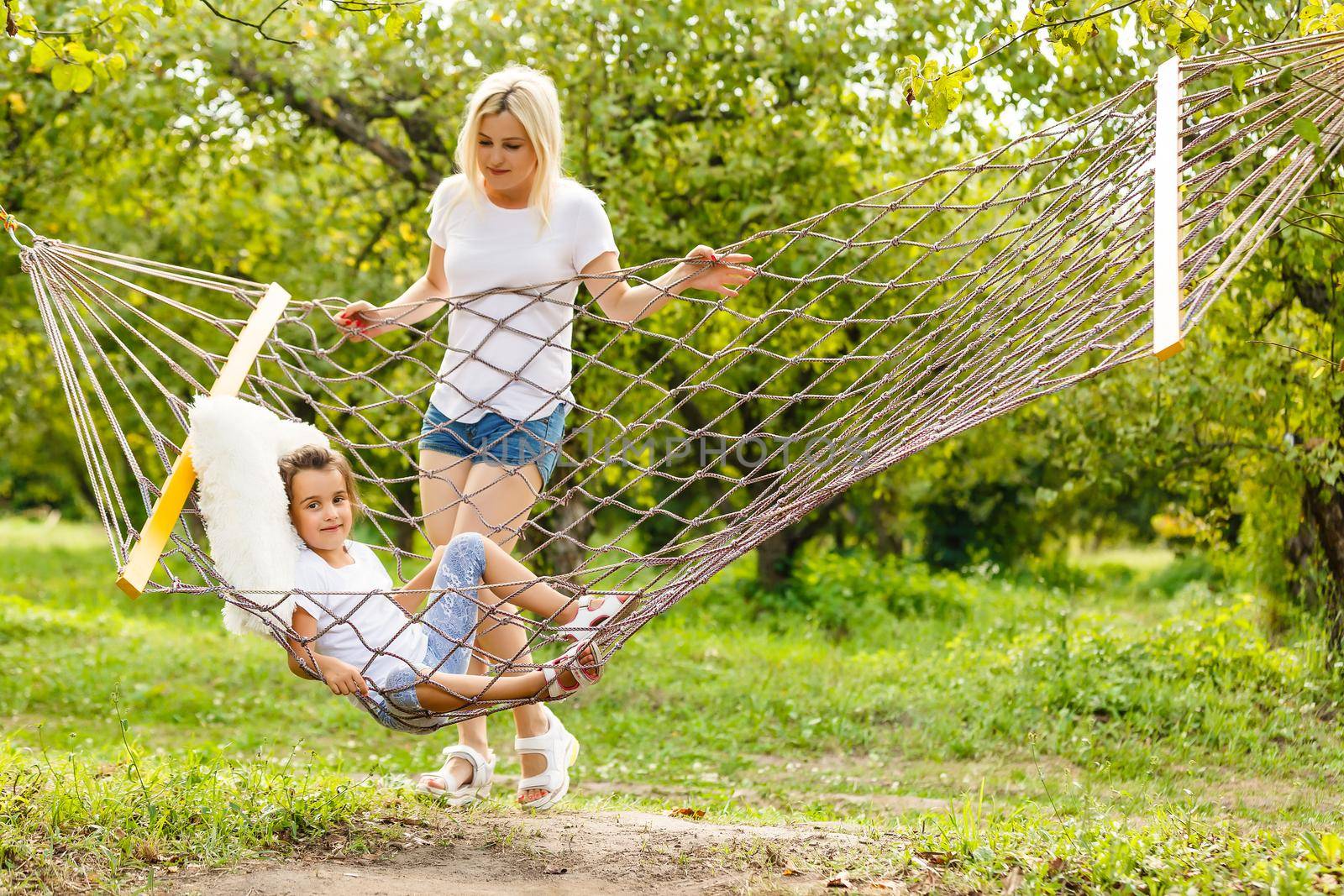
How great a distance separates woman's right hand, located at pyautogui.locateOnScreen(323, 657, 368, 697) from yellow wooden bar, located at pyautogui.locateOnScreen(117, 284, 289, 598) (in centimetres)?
37

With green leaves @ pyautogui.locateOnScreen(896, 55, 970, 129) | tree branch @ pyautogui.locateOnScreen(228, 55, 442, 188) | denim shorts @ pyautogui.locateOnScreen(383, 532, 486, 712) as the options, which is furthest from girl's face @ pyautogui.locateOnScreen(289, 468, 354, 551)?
tree branch @ pyautogui.locateOnScreen(228, 55, 442, 188)

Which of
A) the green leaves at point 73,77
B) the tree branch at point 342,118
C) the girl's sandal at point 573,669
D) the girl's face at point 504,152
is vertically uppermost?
the tree branch at point 342,118

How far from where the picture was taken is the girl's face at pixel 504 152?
8.34 ft

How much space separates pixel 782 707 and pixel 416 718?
2532mm

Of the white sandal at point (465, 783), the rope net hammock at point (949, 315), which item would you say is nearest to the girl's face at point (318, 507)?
the rope net hammock at point (949, 315)

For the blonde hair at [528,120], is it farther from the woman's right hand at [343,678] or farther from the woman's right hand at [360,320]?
the woman's right hand at [343,678]

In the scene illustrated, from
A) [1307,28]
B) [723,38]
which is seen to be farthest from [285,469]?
[723,38]

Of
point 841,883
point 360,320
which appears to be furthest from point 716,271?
point 841,883

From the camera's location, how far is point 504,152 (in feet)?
8.41

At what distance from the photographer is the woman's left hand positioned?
2.62m

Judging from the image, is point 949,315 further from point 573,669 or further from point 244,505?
Answer: point 244,505

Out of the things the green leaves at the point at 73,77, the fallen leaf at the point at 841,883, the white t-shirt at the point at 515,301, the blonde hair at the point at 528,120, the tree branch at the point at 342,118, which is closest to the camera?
the fallen leaf at the point at 841,883

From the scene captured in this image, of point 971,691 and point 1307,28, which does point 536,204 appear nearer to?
point 1307,28

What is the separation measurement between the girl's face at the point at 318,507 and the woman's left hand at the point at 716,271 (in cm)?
83
